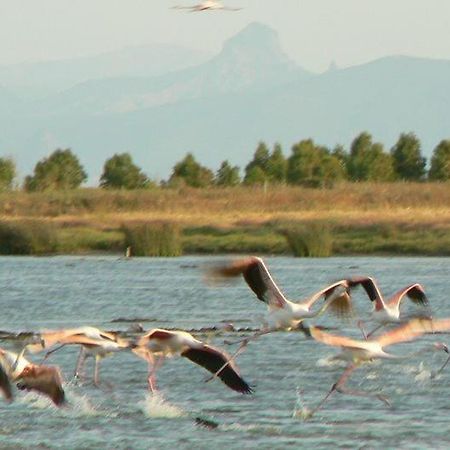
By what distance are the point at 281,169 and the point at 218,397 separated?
196ft

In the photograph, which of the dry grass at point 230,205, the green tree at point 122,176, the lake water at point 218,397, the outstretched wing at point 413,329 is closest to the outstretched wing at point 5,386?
the lake water at point 218,397

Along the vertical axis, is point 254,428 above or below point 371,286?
below

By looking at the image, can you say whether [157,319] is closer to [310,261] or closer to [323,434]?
[323,434]

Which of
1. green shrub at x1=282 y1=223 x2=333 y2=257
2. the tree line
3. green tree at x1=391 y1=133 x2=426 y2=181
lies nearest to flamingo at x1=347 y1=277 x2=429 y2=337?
green shrub at x1=282 y1=223 x2=333 y2=257

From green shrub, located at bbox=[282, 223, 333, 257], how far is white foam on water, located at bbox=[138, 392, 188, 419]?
26.9m

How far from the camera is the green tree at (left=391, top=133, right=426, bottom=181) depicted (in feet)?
254

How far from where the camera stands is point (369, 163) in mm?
75062

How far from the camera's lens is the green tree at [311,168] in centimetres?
7188

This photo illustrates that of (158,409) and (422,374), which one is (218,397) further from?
(422,374)

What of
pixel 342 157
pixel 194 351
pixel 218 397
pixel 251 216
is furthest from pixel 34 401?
pixel 342 157

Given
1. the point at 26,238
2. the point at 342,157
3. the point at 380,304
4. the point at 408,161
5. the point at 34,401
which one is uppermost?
the point at 342,157

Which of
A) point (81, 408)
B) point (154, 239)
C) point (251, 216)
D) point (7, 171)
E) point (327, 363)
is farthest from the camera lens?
point (7, 171)

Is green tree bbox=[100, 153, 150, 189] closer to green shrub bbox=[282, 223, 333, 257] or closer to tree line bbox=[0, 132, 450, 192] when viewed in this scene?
tree line bbox=[0, 132, 450, 192]

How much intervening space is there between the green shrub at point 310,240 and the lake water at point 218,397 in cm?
1218
